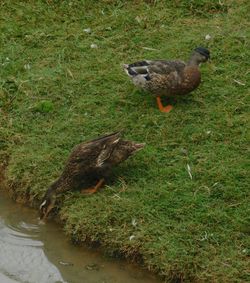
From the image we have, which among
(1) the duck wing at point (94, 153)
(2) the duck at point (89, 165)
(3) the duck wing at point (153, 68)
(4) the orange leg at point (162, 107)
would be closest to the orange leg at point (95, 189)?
(2) the duck at point (89, 165)

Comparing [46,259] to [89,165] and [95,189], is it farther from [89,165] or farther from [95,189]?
[89,165]

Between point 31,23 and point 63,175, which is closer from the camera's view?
point 63,175

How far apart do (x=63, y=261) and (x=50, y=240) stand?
1.04 feet

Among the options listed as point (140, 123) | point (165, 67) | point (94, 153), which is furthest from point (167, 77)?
point (94, 153)

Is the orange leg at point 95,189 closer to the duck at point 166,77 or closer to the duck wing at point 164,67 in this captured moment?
the duck at point 166,77

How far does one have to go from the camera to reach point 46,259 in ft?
20.5

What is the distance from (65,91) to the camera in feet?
26.6

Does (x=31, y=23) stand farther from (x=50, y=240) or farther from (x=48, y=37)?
(x=50, y=240)

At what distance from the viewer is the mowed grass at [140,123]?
239 inches

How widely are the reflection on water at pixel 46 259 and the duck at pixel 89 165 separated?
212mm

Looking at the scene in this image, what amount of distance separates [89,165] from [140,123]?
100cm

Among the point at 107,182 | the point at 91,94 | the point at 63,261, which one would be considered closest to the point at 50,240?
the point at 63,261

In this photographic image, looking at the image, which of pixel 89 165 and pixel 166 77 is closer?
pixel 89 165

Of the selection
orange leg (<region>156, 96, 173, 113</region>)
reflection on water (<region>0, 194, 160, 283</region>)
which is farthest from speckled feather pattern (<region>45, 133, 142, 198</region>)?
orange leg (<region>156, 96, 173, 113</region>)
